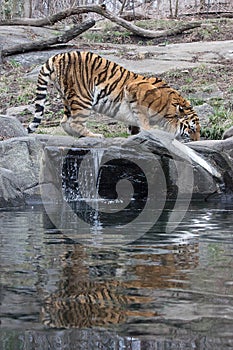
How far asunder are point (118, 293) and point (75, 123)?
809 cm

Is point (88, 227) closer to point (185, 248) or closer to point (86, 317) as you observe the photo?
point (185, 248)

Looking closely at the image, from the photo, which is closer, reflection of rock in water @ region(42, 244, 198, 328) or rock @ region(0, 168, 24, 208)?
reflection of rock in water @ region(42, 244, 198, 328)

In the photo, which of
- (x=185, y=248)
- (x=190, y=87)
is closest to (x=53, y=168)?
(x=185, y=248)

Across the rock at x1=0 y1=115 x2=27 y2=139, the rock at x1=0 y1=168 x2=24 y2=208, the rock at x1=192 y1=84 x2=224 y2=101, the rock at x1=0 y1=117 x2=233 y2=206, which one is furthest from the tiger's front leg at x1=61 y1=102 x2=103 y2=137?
the rock at x1=192 y1=84 x2=224 y2=101

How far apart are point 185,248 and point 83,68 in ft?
22.4

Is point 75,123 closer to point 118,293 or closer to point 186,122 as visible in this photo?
point 186,122

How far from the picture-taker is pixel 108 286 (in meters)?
3.90

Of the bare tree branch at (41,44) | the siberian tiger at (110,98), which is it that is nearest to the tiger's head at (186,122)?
the siberian tiger at (110,98)

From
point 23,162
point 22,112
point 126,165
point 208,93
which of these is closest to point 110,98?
point 126,165

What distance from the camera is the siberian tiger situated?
1152cm

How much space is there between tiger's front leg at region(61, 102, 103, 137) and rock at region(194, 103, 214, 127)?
2821 mm

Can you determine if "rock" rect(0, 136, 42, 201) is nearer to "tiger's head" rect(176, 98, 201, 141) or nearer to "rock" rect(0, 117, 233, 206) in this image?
"rock" rect(0, 117, 233, 206)

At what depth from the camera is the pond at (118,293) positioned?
290 centimetres

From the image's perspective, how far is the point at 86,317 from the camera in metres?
3.19
